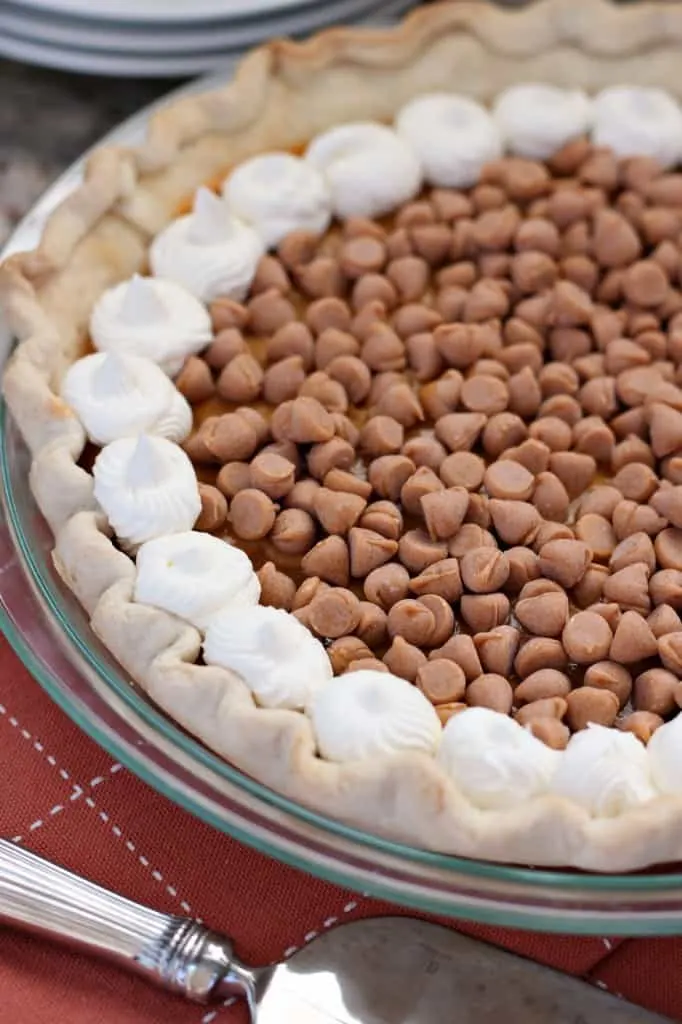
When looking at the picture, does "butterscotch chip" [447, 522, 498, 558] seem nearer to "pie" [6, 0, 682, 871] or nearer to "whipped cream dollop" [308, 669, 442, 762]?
"pie" [6, 0, 682, 871]

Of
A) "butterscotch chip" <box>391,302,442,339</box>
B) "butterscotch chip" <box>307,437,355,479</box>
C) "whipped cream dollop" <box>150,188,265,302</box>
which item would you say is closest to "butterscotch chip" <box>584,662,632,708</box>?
"butterscotch chip" <box>307,437,355,479</box>

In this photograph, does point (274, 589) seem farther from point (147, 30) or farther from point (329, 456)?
point (147, 30)

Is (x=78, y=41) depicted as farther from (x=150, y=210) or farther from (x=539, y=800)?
(x=539, y=800)

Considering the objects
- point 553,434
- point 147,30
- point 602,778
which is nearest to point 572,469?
point 553,434

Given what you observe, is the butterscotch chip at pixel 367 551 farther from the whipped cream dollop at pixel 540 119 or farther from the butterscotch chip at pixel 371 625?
the whipped cream dollop at pixel 540 119

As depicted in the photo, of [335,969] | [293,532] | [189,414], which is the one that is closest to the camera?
[335,969]

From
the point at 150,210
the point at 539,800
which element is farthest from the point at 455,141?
the point at 539,800

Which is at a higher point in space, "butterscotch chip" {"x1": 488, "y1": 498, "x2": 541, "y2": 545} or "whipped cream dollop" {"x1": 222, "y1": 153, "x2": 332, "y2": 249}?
"whipped cream dollop" {"x1": 222, "y1": 153, "x2": 332, "y2": 249}

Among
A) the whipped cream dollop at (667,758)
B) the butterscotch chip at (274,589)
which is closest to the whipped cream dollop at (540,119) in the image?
the butterscotch chip at (274,589)
